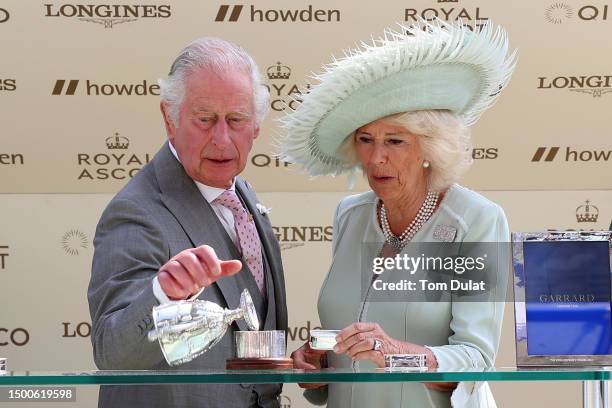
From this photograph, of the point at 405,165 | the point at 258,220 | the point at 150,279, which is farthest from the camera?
the point at 258,220

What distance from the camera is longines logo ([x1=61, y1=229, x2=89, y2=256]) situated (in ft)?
14.8

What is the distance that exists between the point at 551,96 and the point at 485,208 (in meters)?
2.02

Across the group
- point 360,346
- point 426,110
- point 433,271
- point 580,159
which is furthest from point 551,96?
point 360,346

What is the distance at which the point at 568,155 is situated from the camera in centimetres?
459

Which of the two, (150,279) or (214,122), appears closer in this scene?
(150,279)

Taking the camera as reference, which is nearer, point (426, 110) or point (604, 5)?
point (426, 110)

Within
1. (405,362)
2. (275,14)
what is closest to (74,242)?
(275,14)

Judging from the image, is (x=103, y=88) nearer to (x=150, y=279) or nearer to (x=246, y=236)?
(x=246, y=236)

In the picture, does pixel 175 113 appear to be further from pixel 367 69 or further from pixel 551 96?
pixel 551 96

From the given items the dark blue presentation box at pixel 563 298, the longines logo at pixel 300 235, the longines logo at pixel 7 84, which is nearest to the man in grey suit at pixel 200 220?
the dark blue presentation box at pixel 563 298

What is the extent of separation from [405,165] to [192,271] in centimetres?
93

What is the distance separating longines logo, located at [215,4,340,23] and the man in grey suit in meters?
1.73

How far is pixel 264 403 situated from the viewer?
8.23ft

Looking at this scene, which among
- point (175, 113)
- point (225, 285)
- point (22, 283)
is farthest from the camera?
point (22, 283)
